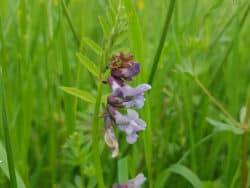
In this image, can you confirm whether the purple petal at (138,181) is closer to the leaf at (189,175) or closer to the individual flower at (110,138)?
the individual flower at (110,138)

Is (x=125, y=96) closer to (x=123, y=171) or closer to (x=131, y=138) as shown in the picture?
(x=131, y=138)

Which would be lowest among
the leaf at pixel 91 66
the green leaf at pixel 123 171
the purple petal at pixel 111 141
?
the green leaf at pixel 123 171

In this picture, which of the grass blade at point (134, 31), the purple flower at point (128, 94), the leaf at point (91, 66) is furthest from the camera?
the grass blade at point (134, 31)

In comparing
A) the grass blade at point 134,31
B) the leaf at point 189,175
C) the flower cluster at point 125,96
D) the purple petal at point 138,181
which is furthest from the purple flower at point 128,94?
the leaf at point 189,175

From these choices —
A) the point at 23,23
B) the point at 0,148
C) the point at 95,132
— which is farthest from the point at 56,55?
the point at 95,132

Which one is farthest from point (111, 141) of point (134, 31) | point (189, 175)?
point (189, 175)

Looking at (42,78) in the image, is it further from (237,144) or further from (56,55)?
(237,144)

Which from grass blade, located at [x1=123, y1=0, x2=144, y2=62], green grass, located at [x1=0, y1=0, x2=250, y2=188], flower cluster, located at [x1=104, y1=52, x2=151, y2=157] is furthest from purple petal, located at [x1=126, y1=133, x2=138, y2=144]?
Answer: grass blade, located at [x1=123, y1=0, x2=144, y2=62]

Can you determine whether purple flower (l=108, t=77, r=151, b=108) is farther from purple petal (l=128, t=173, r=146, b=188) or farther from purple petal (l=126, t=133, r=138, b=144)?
purple petal (l=128, t=173, r=146, b=188)

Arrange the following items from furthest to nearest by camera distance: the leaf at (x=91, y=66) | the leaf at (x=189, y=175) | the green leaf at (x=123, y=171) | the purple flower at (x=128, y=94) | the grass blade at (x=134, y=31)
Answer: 1. the leaf at (x=189, y=175)
2. the green leaf at (x=123, y=171)
3. the grass blade at (x=134, y=31)
4. the leaf at (x=91, y=66)
5. the purple flower at (x=128, y=94)
